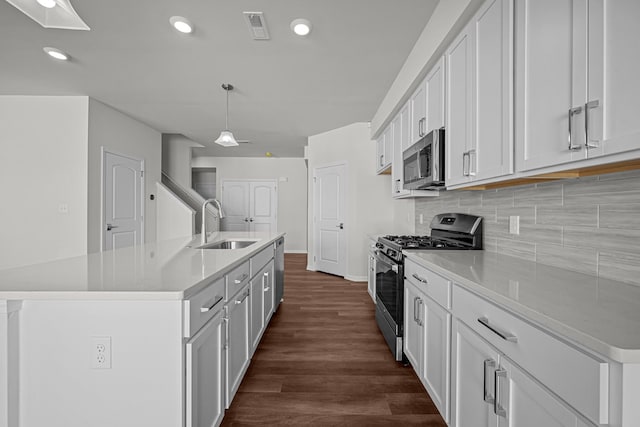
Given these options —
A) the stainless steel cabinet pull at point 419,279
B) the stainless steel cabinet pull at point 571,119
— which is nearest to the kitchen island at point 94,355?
the stainless steel cabinet pull at point 419,279

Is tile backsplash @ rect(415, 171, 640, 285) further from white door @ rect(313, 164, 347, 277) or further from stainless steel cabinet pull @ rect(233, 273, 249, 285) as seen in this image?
white door @ rect(313, 164, 347, 277)

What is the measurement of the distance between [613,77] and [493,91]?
27.1 inches

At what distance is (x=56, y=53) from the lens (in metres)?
3.27

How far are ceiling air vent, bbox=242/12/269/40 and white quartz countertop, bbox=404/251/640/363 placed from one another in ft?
7.34

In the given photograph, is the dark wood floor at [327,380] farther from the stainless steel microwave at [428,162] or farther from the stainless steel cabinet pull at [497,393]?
the stainless steel microwave at [428,162]

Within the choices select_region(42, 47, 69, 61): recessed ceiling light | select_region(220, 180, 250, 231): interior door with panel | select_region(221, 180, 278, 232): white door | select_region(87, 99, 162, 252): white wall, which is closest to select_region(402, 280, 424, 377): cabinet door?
select_region(42, 47, 69, 61): recessed ceiling light

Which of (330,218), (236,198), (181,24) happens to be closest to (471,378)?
(181,24)

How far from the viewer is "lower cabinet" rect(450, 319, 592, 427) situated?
2.96 feet

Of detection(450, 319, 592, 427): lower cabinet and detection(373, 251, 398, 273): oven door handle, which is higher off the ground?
detection(373, 251, 398, 273): oven door handle

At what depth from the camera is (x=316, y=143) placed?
21.0 feet

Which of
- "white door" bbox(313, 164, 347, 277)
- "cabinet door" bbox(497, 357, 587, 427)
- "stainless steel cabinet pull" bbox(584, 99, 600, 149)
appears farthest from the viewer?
"white door" bbox(313, 164, 347, 277)

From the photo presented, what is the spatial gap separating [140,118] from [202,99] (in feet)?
5.64

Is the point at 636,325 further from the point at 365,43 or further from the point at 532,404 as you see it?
the point at 365,43

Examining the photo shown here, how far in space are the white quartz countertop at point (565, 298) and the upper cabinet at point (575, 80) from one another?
17.7 inches
